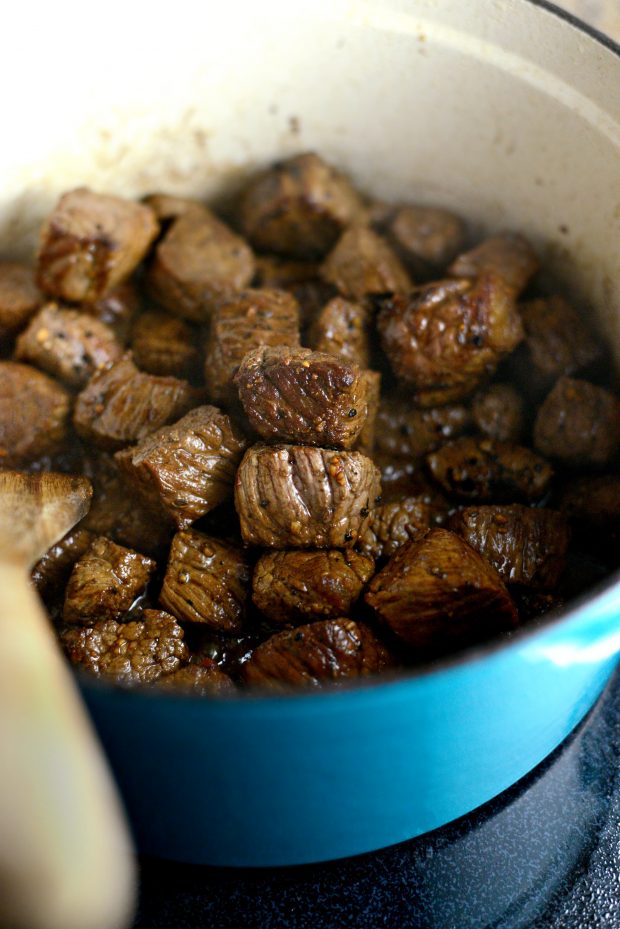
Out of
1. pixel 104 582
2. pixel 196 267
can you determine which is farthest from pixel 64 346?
pixel 104 582

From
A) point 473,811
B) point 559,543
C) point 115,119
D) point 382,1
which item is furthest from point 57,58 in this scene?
point 473,811

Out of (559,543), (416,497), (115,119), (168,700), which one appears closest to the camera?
(168,700)

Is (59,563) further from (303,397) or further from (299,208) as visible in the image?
(299,208)

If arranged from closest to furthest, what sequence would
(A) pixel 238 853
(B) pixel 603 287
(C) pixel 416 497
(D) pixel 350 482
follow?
(A) pixel 238 853 → (D) pixel 350 482 → (C) pixel 416 497 → (B) pixel 603 287

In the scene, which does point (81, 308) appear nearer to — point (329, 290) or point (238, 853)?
point (329, 290)

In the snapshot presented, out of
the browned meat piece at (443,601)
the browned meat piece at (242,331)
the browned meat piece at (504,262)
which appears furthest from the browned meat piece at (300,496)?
the browned meat piece at (504,262)

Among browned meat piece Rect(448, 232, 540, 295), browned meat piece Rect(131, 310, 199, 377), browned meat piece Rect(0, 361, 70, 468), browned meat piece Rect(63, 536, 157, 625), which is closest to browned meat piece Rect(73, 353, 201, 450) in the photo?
browned meat piece Rect(0, 361, 70, 468)

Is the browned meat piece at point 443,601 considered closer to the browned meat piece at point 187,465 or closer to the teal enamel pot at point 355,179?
the teal enamel pot at point 355,179
